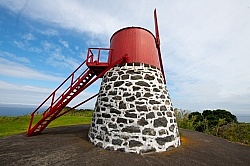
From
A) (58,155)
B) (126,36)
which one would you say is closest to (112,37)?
(126,36)

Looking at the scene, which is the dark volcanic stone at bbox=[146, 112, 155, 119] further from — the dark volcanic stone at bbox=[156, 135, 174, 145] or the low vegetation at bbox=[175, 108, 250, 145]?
the low vegetation at bbox=[175, 108, 250, 145]

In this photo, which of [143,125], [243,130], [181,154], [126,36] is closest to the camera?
[181,154]

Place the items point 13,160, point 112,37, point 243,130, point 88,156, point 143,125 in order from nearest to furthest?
point 13,160 → point 88,156 → point 143,125 → point 112,37 → point 243,130

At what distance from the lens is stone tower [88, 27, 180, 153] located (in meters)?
6.20

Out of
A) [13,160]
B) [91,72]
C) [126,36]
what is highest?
[126,36]

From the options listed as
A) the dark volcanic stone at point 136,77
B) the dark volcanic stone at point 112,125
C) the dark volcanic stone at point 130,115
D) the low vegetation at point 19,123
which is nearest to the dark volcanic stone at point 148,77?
the dark volcanic stone at point 136,77

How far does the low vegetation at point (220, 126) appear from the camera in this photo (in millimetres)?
11773

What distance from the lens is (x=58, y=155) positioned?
212 inches

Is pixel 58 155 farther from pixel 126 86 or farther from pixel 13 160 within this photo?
pixel 126 86

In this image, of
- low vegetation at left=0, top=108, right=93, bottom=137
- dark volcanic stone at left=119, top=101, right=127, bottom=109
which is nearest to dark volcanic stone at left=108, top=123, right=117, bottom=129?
dark volcanic stone at left=119, top=101, right=127, bottom=109

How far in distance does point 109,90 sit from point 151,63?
2452mm

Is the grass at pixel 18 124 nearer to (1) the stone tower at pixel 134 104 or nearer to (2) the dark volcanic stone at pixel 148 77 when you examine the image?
(1) the stone tower at pixel 134 104

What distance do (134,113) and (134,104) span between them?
0.38 m

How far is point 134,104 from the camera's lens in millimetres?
6559
